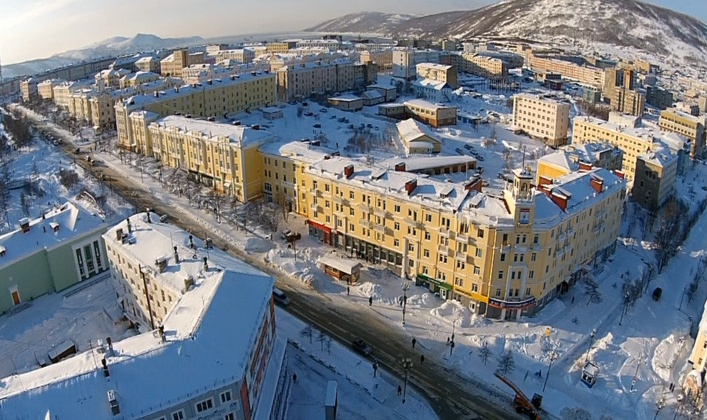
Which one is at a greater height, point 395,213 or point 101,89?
point 101,89

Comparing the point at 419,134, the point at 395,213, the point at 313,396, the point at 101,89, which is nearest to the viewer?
the point at 313,396

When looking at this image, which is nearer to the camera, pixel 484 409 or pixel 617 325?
pixel 484 409

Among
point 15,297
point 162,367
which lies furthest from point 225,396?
point 15,297

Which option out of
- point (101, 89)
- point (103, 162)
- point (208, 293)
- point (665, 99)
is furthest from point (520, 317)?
point (665, 99)

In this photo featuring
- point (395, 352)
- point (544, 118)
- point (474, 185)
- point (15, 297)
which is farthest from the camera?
point (544, 118)

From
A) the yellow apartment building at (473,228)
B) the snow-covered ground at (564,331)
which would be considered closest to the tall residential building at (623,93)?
the snow-covered ground at (564,331)

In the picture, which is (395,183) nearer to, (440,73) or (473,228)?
(473,228)

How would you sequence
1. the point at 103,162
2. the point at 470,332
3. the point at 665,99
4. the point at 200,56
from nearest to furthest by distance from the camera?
the point at 470,332, the point at 103,162, the point at 665,99, the point at 200,56

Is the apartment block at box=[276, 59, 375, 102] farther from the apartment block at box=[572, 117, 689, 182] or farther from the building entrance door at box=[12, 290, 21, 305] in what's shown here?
the building entrance door at box=[12, 290, 21, 305]

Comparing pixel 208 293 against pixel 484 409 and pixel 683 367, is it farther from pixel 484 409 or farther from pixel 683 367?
pixel 683 367
